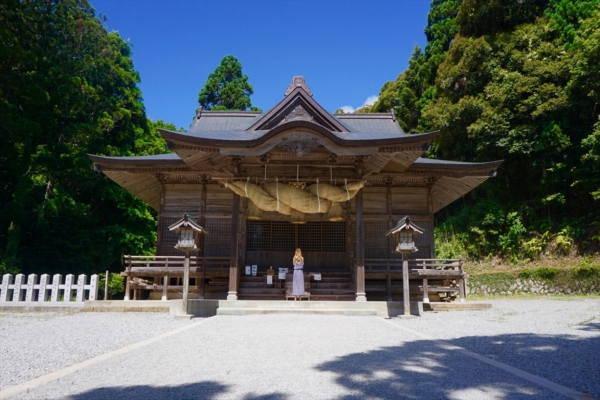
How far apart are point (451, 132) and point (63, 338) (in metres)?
22.3

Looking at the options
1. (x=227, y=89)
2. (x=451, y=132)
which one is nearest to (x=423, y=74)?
(x=451, y=132)

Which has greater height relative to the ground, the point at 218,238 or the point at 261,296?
the point at 218,238

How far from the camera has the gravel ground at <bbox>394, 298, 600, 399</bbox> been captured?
4.15 metres

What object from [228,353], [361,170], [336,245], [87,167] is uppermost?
[87,167]

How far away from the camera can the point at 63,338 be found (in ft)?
20.3

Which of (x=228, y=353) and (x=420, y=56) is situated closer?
(x=228, y=353)

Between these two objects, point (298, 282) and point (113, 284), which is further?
point (113, 284)

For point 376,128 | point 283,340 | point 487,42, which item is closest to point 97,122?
point 376,128

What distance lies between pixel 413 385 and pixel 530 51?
23488mm

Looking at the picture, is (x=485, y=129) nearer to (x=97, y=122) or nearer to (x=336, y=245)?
(x=336, y=245)

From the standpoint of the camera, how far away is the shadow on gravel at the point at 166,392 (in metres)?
3.20

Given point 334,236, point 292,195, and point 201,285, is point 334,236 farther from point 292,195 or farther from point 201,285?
point 201,285

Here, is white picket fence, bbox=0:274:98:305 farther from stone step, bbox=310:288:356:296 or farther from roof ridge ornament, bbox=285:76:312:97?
roof ridge ornament, bbox=285:76:312:97

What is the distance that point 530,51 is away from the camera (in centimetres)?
2177
